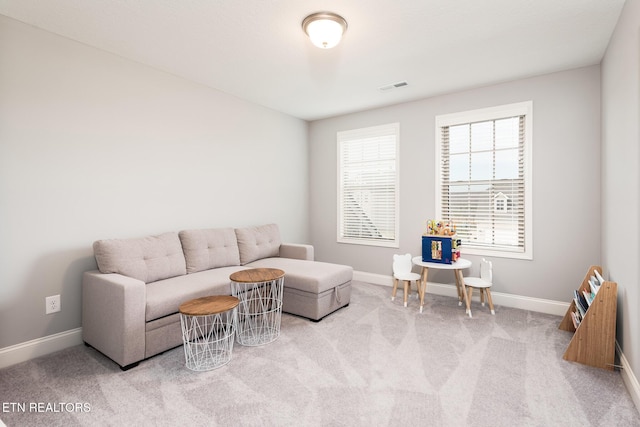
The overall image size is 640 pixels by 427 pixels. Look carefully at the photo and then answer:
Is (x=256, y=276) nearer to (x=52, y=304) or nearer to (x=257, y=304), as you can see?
(x=257, y=304)

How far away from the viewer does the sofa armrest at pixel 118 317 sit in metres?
2.21

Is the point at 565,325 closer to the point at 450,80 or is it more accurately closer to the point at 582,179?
the point at 582,179

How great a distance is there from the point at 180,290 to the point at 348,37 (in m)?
2.52

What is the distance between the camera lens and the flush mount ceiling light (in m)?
2.27

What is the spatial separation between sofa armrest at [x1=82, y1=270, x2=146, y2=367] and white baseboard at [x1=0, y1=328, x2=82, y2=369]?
0.28 meters

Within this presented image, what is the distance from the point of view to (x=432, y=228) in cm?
371

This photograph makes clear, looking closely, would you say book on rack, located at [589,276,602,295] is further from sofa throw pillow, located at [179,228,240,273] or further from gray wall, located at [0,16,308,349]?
gray wall, located at [0,16,308,349]

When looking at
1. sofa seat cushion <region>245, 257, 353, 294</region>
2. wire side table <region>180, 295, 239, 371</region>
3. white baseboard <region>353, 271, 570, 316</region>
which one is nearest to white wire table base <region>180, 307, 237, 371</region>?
wire side table <region>180, 295, 239, 371</region>

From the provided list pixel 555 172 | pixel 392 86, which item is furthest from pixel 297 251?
pixel 555 172

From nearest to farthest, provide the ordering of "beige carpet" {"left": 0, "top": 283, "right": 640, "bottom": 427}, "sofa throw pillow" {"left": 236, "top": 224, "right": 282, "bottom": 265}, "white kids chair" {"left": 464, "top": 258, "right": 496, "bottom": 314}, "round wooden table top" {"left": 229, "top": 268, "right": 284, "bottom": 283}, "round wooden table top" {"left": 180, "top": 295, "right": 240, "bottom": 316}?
1. "beige carpet" {"left": 0, "top": 283, "right": 640, "bottom": 427}
2. "round wooden table top" {"left": 180, "top": 295, "right": 240, "bottom": 316}
3. "round wooden table top" {"left": 229, "top": 268, "right": 284, "bottom": 283}
4. "white kids chair" {"left": 464, "top": 258, "right": 496, "bottom": 314}
5. "sofa throw pillow" {"left": 236, "top": 224, "right": 282, "bottom": 265}

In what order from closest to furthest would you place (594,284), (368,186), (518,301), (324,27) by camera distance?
(324,27) < (594,284) < (518,301) < (368,186)

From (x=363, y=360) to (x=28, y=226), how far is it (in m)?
2.79

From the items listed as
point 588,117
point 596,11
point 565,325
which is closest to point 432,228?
point 565,325

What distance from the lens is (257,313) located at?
3066mm
